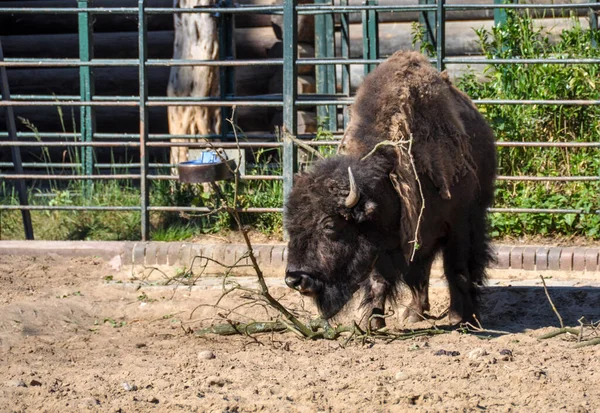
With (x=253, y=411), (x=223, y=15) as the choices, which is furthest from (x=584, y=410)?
(x=223, y=15)

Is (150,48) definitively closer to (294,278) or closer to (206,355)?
(294,278)

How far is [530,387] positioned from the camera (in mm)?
4254

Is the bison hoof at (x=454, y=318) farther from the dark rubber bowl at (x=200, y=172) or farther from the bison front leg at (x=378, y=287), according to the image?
the dark rubber bowl at (x=200, y=172)

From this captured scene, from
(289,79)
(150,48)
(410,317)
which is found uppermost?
(150,48)

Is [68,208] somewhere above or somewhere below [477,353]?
above

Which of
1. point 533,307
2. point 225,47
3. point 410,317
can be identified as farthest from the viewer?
point 225,47

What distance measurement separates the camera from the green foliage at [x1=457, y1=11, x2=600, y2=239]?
8.20m

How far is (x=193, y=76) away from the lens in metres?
9.97

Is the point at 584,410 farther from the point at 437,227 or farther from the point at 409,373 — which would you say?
the point at 437,227

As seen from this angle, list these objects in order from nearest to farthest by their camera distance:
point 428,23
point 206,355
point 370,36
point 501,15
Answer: point 206,355
point 501,15
point 370,36
point 428,23

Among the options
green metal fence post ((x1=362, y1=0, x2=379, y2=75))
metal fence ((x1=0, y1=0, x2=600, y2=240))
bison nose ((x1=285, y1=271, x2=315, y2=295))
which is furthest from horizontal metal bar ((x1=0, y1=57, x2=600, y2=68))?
bison nose ((x1=285, y1=271, x2=315, y2=295))

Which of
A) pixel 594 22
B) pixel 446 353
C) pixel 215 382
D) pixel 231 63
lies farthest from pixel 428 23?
pixel 215 382

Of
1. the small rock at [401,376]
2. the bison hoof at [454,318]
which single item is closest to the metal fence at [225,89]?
the bison hoof at [454,318]

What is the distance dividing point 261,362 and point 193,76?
5600 mm
